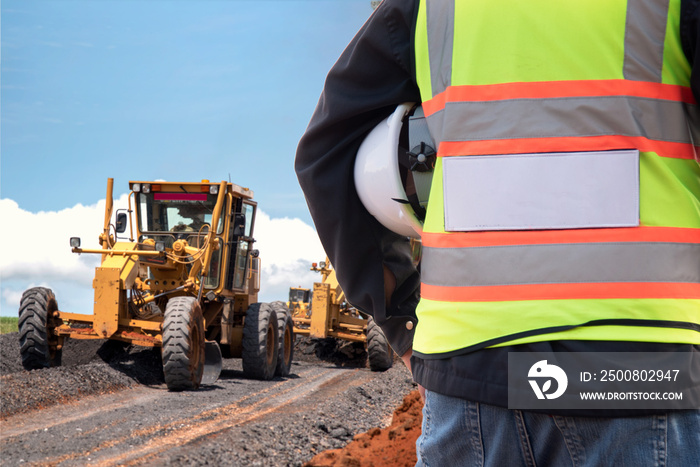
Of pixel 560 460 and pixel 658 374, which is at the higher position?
pixel 658 374

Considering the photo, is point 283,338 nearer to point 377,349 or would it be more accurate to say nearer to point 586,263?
point 377,349

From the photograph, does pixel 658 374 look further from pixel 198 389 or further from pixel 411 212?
pixel 198 389

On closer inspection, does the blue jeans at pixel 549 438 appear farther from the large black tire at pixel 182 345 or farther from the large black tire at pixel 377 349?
the large black tire at pixel 377 349

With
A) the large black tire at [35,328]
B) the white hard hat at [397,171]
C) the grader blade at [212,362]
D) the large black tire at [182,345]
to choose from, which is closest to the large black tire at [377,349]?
the grader blade at [212,362]

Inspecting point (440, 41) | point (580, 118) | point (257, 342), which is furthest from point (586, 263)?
point (257, 342)

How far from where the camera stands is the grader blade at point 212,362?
11.3m

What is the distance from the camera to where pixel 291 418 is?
7398 millimetres

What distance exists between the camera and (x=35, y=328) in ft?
34.7

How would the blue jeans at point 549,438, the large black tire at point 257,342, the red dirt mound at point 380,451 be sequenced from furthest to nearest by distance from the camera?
the large black tire at point 257,342, the red dirt mound at point 380,451, the blue jeans at point 549,438

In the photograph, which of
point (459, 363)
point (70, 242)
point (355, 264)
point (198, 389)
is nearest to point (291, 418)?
point (198, 389)

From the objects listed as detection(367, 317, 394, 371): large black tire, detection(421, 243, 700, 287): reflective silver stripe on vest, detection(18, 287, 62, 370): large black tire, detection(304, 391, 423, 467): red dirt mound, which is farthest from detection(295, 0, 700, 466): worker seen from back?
detection(367, 317, 394, 371): large black tire

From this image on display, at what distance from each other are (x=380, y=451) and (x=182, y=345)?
4.66 metres

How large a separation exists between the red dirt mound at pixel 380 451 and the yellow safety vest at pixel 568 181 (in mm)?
3830

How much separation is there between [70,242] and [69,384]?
224 cm
